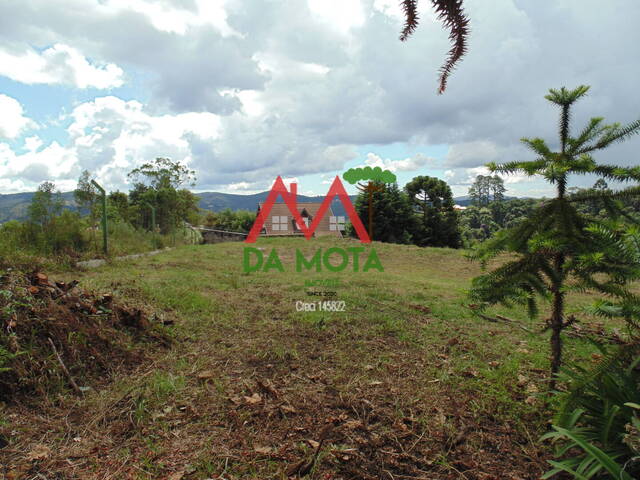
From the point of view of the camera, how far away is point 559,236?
206 centimetres

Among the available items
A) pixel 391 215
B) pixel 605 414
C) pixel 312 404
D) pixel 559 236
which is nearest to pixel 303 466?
pixel 312 404

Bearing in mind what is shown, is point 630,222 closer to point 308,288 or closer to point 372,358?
point 372,358

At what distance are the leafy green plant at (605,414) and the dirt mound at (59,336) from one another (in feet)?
10.5

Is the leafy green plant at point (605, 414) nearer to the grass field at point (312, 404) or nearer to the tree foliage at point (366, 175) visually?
the grass field at point (312, 404)

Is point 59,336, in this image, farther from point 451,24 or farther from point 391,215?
point 391,215

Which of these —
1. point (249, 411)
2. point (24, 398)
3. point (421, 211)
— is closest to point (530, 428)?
point (249, 411)

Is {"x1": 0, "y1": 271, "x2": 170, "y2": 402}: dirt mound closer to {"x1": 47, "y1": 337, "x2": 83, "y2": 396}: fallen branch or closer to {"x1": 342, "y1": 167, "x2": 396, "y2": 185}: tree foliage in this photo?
{"x1": 47, "y1": 337, "x2": 83, "y2": 396}: fallen branch

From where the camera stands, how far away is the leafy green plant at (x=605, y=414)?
66.4 inches

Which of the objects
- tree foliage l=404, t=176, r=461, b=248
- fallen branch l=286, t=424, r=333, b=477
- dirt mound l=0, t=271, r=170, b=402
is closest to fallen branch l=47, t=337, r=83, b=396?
dirt mound l=0, t=271, r=170, b=402

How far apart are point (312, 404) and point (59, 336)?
219 cm

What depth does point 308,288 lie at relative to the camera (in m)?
6.25

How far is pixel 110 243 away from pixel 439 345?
7767mm

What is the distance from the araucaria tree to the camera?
202 centimetres

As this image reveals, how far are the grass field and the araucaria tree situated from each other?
291 millimetres
